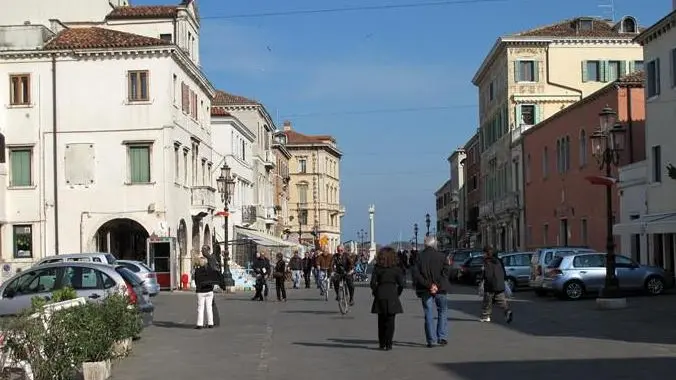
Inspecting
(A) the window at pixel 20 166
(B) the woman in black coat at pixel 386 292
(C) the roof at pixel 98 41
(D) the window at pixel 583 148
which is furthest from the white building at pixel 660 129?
(A) the window at pixel 20 166

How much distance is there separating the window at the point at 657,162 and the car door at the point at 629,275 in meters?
7.27

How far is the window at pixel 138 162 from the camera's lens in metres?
42.8

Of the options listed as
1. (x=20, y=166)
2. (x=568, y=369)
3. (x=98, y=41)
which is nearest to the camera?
(x=568, y=369)

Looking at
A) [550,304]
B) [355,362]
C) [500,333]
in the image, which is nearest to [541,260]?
[550,304]

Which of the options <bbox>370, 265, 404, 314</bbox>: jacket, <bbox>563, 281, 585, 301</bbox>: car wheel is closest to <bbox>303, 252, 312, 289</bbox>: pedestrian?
<bbox>563, 281, 585, 301</bbox>: car wheel

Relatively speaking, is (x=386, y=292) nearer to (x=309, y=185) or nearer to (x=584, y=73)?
(x=584, y=73)

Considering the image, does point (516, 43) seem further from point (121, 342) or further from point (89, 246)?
point (121, 342)

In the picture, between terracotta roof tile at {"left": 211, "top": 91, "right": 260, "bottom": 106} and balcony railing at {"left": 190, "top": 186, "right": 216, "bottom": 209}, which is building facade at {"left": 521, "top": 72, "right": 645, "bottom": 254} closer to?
balcony railing at {"left": 190, "top": 186, "right": 216, "bottom": 209}

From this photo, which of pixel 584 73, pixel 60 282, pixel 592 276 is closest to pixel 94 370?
pixel 60 282

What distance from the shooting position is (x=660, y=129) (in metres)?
36.2

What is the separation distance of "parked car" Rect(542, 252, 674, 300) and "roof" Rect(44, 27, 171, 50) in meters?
21.2

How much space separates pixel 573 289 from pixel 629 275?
1.89m

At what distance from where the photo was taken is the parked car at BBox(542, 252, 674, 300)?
96.9 feet

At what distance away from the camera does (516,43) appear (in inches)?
2516
